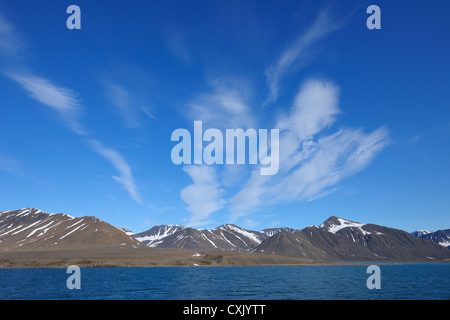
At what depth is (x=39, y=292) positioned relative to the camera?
73.2 meters
